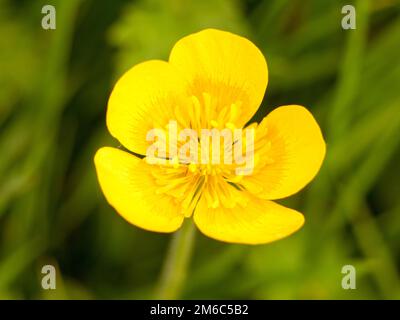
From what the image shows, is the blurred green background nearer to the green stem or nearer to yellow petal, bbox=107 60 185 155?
the green stem

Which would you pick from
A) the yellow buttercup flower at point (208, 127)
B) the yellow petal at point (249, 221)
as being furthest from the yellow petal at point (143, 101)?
the yellow petal at point (249, 221)

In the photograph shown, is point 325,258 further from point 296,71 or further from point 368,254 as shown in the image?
point 296,71

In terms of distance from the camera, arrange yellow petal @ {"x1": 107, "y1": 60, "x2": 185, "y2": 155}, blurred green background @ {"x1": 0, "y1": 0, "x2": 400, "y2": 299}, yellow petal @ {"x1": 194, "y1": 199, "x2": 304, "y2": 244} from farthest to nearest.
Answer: blurred green background @ {"x1": 0, "y1": 0, "x2": 400, "y2": 299}, yellow petal @ {"x1": 107, "y1": 60, "x2": 185, "y2": 155}, yellow petal @ {"x1": 194, "y1": 199, "x2": 304, "y2": 244}

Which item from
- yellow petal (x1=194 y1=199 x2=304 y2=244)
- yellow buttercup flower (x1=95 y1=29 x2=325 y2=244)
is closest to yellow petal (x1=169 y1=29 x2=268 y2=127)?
yellow buttercup flower (x1=95 y1=29 x2=325 y2=244)

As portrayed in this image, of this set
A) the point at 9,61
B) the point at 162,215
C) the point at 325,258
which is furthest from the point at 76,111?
the point at 325,258

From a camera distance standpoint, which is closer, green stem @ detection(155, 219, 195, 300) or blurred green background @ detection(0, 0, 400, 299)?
green stem @ detection(155, 219, 195, 300)

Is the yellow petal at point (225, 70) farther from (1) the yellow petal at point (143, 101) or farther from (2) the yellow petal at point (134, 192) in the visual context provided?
(2) the yellow petal at point (134, 192)

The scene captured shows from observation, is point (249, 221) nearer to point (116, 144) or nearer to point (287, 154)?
point (287, 154)
